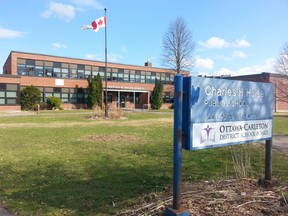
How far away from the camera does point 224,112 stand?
3775 millimetres

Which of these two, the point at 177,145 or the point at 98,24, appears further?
the point at 98,24

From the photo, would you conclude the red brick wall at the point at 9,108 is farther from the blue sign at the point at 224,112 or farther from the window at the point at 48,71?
the blue sign at the point at 224,112

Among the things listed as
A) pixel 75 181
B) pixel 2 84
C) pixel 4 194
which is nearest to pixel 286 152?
pixel 75 181

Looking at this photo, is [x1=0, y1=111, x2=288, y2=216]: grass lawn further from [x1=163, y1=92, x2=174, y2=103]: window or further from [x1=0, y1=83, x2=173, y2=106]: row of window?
[x1=163, y1=92, x2=174, y2=103]: window

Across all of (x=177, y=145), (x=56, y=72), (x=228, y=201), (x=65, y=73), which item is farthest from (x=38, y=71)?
(x=228, y=201)

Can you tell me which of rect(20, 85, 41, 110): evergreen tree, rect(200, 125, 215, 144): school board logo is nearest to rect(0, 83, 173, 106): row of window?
Answer: rect(20, 85, 41, 110): evergreen tree

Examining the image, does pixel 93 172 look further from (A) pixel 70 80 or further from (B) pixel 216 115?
(A) pixel 70 80

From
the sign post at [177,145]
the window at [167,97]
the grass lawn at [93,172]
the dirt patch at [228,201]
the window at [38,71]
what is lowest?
the grass lawn at [93,172]

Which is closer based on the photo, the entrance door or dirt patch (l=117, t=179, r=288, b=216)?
dirt patch (l=117, t=179, r=288, b=216)

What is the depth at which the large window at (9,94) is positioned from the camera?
3394cm

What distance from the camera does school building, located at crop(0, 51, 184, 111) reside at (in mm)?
35000

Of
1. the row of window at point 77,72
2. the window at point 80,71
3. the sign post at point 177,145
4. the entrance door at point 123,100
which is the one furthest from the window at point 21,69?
the sign post at point 177,145

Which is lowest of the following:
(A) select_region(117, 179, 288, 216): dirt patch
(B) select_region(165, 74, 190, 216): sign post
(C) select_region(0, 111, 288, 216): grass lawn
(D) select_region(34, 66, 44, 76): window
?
(C) select_region(0, 111, 288, 216): grass lawn

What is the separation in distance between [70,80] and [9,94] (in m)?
9.39
